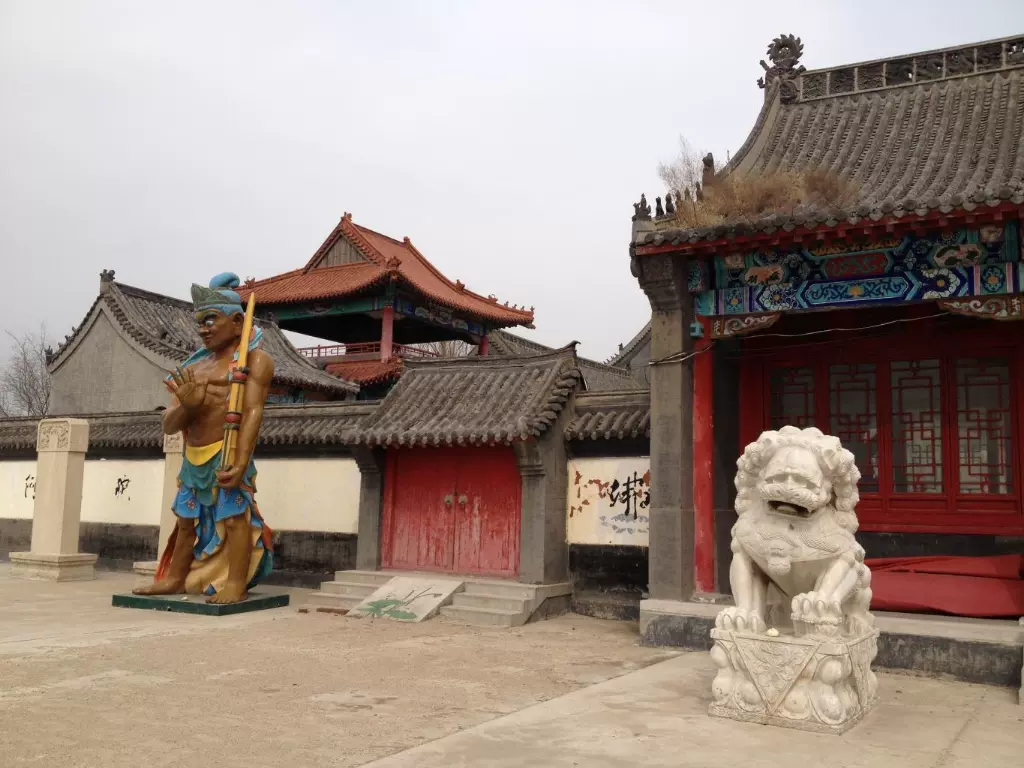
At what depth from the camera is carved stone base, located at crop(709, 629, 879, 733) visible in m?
4.95

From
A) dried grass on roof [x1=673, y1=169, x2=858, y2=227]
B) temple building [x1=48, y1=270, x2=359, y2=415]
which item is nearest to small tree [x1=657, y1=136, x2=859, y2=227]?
dried grass on roof [x1=673, y1=169, x2=858, y2=227]

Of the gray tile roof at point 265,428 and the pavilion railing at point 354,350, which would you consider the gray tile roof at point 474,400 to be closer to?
the gray tile roof at point 265,428

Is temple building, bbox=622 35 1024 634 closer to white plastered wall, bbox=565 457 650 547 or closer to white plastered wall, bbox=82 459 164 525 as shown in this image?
white plastered wall, bbox=565 457 650 547

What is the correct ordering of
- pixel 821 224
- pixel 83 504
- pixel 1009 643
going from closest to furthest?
pixel 1009 643 → pixel 821 224 → pixel 83 504

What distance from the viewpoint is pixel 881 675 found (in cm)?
685

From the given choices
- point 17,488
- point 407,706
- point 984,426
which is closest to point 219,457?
point 407,706

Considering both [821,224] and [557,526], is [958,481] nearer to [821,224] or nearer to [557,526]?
[821,224]

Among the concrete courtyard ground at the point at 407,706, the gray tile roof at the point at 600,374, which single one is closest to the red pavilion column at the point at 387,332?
the gray tile roof at the point at 600,374

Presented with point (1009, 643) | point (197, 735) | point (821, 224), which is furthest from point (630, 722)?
point (821, 224)

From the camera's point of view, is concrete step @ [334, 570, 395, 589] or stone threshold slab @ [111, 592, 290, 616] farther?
concrete step @ [334, 570, 395, 589]

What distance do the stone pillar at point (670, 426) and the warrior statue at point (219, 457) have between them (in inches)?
163

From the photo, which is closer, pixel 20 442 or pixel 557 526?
pixel 557 526

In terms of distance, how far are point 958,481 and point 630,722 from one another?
492 cm

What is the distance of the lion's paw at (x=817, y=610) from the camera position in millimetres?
5133
